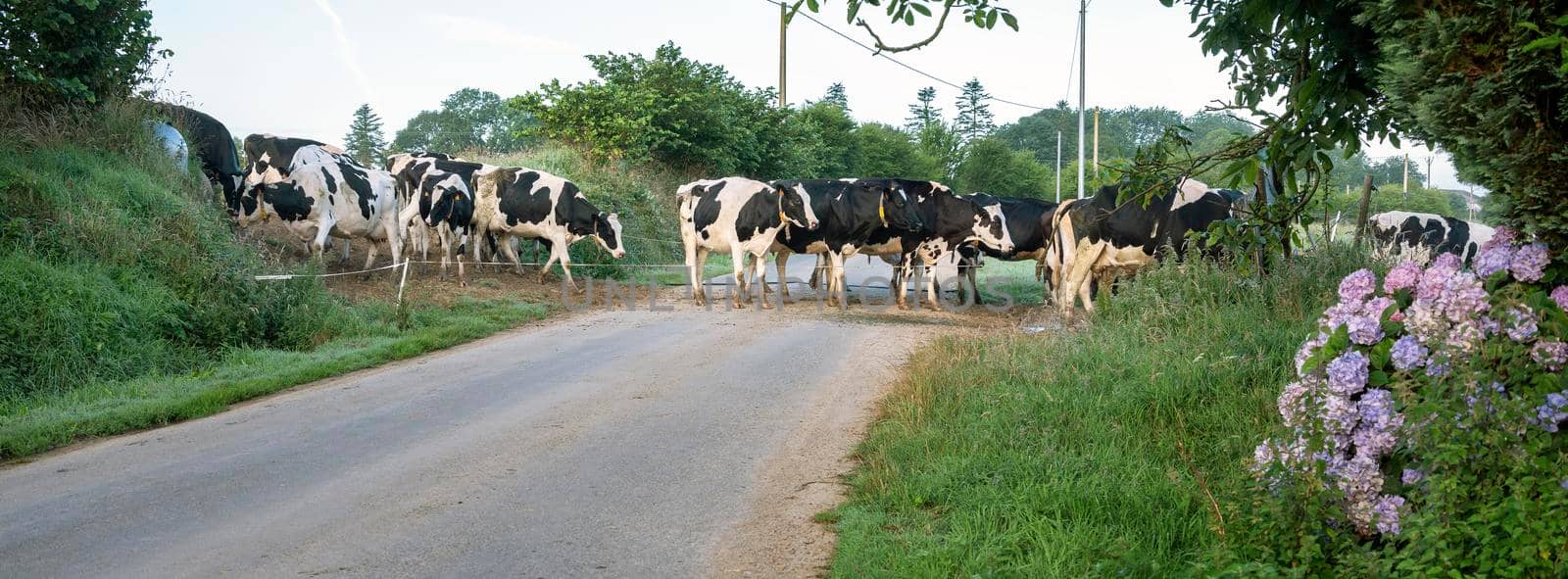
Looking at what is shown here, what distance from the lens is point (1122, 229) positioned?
15562 mm

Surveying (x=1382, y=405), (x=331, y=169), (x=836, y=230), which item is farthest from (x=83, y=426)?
(x=836, y=230)

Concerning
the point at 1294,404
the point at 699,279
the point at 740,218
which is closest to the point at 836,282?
the point at 740,218

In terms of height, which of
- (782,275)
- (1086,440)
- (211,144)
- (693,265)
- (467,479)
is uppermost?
(211,144)

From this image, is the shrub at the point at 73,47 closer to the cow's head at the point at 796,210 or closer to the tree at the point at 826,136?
the cow's head at the point at 796,210

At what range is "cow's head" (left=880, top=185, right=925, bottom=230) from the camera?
67.3 ft

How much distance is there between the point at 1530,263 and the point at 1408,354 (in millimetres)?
542

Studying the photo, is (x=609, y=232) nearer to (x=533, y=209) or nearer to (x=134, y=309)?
(x=533, y=209)

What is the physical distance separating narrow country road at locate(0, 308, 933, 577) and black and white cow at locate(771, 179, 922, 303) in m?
8.72

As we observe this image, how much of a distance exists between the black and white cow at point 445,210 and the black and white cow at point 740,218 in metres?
4.02

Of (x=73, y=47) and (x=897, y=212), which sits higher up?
(x=73, y=47)

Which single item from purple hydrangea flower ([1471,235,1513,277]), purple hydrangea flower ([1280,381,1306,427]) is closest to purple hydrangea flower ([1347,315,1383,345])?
purple hydrangea flower ([1280,381,1306,427])

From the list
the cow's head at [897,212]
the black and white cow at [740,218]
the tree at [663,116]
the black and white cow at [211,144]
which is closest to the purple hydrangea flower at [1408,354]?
the black and white cow at [740,218]

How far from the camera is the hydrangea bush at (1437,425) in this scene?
3.80 metres

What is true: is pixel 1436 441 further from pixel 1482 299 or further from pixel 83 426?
pixel 83 426
